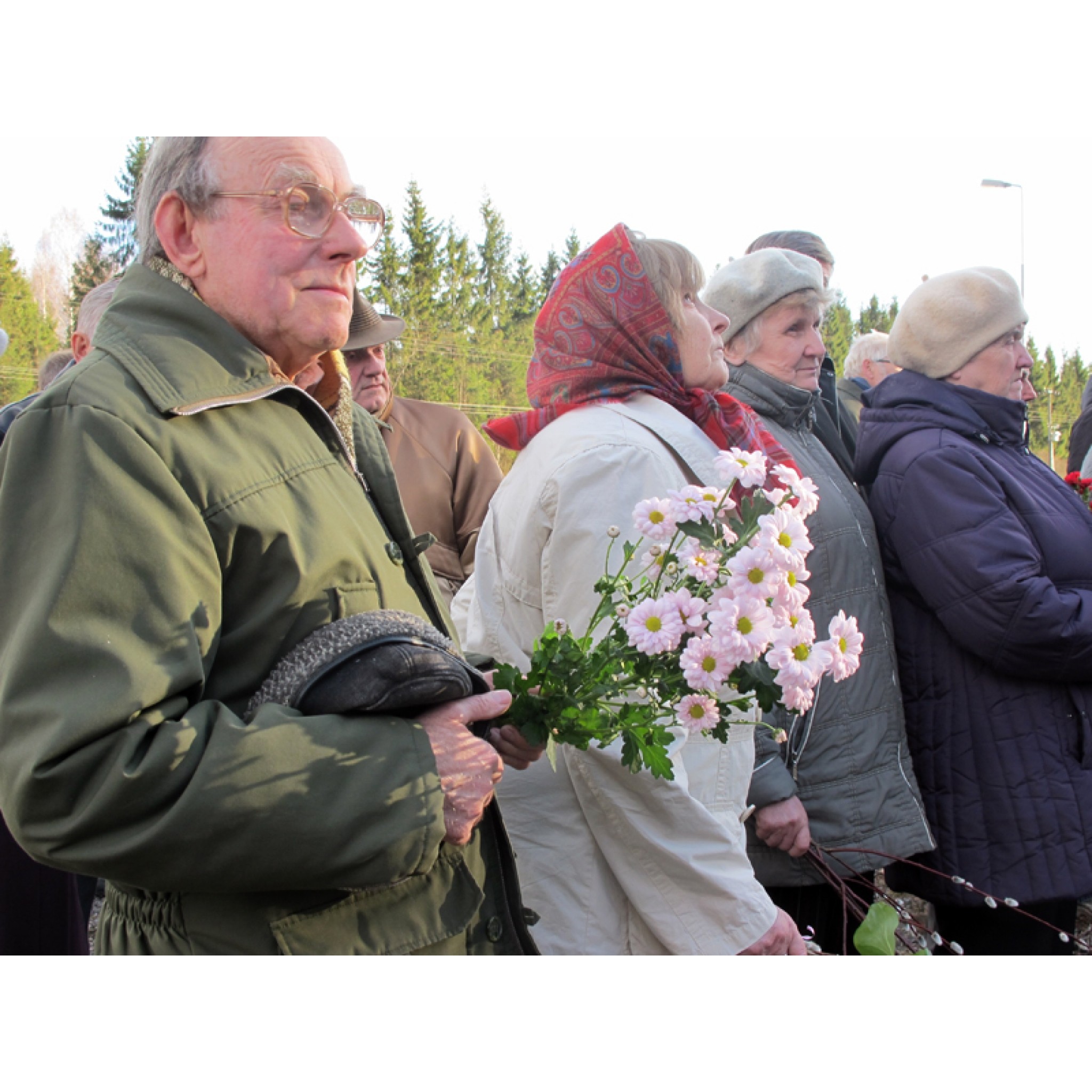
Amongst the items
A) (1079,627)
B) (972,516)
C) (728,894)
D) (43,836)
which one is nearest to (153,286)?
(43,836)

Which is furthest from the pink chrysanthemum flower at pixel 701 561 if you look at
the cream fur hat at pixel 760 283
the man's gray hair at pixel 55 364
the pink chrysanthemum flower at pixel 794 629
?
the man's gray hair at pixel 55 364

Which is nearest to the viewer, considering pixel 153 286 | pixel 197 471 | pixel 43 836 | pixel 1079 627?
pixel 43 836

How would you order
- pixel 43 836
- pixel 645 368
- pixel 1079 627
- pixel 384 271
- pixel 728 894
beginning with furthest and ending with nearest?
pixel 384 271 < pixel 1079 627 < pixel 645 368 < pixel 728 894 < pixel 43 836

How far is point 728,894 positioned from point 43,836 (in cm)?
119

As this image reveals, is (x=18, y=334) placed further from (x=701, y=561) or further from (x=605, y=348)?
(x=701, y=561)

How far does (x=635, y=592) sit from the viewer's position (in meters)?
1.60

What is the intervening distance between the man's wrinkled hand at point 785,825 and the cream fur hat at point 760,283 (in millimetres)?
Answer: 1402

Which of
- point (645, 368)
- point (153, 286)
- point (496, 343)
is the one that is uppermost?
point (153, 286)

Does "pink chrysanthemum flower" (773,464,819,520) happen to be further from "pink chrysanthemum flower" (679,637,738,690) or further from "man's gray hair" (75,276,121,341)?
"man's gray hair" (75,276,121,341)

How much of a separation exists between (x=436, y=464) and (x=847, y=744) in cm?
200

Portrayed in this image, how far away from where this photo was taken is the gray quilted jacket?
8.86ft

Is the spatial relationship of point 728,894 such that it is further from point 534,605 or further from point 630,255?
point 630,255

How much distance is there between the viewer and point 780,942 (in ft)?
6.43

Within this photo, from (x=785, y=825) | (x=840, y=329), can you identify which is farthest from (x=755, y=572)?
(x=840, y=329)
